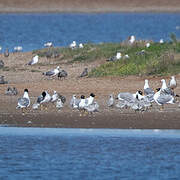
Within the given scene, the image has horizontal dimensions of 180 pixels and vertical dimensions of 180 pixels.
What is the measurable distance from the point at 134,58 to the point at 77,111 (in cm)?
612

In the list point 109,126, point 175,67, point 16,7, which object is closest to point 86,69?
point 175,67

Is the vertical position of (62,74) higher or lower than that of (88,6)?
lower

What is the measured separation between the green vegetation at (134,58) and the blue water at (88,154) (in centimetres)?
638

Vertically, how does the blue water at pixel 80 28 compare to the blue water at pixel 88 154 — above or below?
above

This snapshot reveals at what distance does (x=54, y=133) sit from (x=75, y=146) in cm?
97

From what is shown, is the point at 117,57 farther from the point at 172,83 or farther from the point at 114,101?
the point at 114,101

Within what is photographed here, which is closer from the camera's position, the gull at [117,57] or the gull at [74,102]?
the gull at [74,102]

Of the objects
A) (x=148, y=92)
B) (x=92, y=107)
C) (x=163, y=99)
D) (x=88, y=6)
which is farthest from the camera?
(x=88, y=6)

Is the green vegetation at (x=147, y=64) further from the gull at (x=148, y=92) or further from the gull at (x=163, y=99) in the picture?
the gull at (x=163, y=99)

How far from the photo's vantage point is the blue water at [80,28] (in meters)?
40.2

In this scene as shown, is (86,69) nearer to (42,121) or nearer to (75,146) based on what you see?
(42,121)

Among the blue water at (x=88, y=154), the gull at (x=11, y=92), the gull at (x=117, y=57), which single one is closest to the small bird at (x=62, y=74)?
the gull at (x=117, y=57)

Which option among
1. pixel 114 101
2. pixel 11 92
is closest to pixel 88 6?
pixel 11 92

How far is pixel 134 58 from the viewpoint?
909 inches
